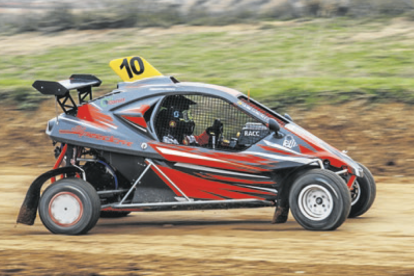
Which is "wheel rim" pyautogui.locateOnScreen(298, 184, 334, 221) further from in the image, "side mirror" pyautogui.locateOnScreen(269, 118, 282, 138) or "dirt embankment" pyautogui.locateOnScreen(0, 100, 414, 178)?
"dirt embankment" pyautogui.locateOnScreen(0, 100, 414, 178)

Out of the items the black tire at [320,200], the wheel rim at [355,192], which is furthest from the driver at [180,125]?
the wheel rim at [355,192]

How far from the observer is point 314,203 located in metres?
9.28

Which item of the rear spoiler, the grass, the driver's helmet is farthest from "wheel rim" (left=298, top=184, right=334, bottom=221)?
the grass

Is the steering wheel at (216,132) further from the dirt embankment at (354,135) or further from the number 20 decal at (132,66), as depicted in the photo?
the dirt embankment at (354,135)

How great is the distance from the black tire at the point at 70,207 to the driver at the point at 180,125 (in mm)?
1124

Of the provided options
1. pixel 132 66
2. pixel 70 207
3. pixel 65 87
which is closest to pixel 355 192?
pixel 132 66

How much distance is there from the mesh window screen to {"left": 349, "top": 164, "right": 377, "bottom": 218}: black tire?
1.56 meters

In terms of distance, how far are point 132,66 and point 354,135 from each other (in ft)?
24.4

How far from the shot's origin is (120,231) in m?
10.0

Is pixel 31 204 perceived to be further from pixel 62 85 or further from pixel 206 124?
pixel 206 124

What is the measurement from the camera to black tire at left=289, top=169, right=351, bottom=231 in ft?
29.8

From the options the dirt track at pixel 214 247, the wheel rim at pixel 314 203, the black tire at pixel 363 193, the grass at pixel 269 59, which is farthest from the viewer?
the grass at pixel 269 59

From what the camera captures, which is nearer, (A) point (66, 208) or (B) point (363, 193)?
(A) point (66, 208)

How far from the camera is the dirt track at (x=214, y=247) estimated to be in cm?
752
